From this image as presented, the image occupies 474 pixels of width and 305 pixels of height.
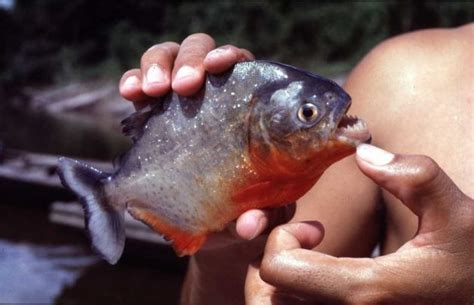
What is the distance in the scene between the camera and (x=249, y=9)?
83.7ft

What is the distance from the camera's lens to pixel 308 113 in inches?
66.3

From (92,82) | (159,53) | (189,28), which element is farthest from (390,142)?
(189,28)

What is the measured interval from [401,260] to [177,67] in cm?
76

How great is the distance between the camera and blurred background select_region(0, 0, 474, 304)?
7.57 metres

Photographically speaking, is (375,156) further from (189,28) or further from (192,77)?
(189,28)

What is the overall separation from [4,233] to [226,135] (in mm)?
7784

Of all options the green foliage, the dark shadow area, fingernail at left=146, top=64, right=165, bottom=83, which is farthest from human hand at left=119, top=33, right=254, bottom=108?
the green foliage

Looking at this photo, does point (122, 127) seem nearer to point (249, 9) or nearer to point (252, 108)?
point (252, 108)

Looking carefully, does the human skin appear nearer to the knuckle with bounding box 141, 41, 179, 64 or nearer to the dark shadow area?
the knuckle with bounding box 141, 41, 179, 64

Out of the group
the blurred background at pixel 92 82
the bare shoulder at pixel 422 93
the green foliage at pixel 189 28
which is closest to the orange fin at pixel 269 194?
the bare shoulder at pixel 422 93

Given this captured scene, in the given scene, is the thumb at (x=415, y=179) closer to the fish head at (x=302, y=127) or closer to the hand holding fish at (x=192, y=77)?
the fish head at (x=302, y=127)

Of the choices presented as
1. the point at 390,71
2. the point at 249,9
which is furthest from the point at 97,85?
the point at 390,71

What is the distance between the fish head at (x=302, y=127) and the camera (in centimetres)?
164

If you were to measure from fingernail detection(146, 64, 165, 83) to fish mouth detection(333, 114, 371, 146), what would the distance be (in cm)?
53
